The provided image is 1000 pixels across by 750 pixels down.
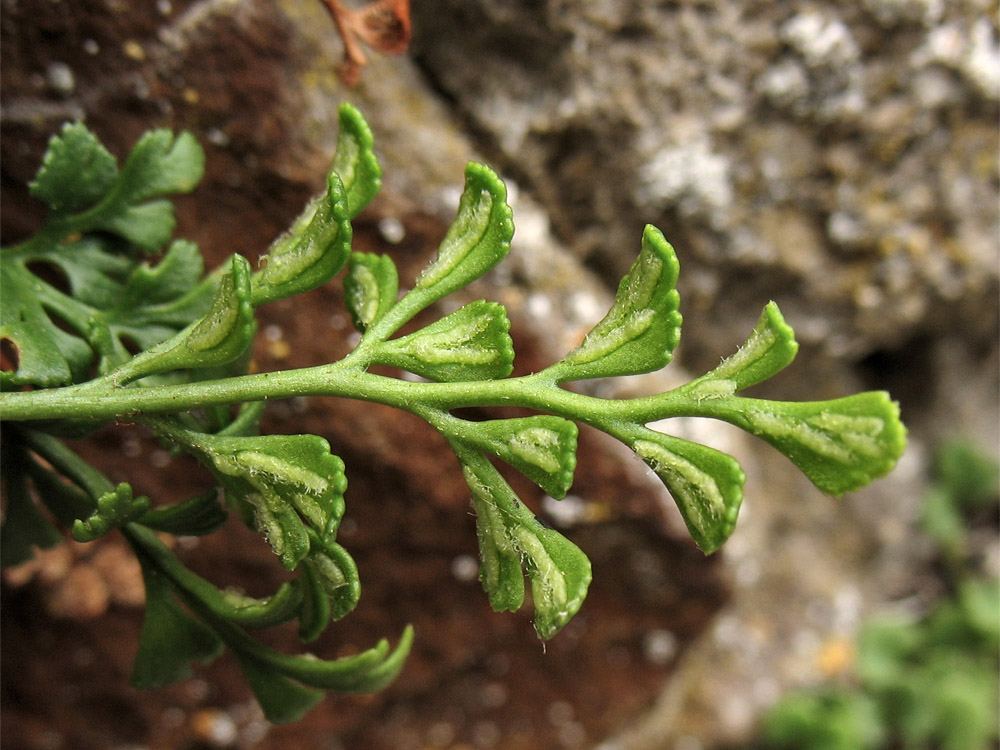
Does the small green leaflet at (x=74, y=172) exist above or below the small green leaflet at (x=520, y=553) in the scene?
below

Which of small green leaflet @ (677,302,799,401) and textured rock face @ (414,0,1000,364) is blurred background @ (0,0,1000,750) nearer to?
textured rock face @ (414,0,1000,364)

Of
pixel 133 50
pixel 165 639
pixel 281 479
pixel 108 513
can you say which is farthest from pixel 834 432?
pixel 133 50

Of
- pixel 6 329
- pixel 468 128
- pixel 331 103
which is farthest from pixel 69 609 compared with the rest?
pixel 468 128

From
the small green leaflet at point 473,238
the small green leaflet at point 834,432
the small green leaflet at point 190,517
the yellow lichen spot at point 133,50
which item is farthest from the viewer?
the yellow lichen spot at point 133,50

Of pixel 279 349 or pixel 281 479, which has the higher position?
pixel 281 479

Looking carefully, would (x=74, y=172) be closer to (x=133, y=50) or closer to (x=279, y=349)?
(x=133, y=50)

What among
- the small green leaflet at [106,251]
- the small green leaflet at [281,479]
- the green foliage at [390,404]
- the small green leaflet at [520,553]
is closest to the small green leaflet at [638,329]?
the green foliage at [390,404]

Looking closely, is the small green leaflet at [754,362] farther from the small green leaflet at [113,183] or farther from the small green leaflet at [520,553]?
the small green leaflet at [113,183]
